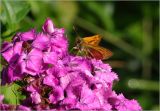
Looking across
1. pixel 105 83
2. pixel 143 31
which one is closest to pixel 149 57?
pixel 143 31

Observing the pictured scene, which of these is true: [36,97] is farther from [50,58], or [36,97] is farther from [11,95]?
[11,95]

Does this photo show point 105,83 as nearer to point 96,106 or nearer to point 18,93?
point 96,106

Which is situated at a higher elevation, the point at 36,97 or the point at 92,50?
the point at 92,50

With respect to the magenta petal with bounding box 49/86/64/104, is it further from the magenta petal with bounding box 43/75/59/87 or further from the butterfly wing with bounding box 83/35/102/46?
the butterfly wing with bounding box 83/35/102/46

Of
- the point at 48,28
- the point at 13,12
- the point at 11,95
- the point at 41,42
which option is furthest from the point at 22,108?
the point at 13,12

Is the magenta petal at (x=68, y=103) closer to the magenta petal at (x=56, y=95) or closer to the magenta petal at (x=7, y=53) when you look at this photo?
the magenta petal at (x=56, y=95)

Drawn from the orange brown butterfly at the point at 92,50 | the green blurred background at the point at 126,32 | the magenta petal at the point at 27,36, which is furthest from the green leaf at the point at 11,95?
the green blurred background at the point at 126,32
